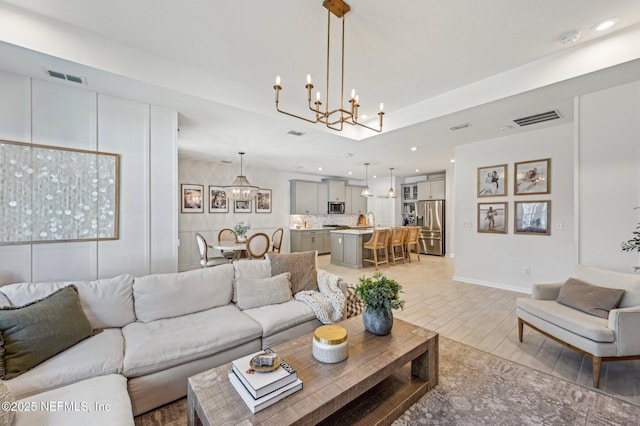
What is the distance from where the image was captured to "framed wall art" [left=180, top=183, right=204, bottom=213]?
21.0 feet

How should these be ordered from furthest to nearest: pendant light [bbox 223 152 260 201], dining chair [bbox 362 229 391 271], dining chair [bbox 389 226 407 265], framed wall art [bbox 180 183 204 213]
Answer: dining chair [bbox 389 226 407 265], framed wall art [bbox 180 183 204 213], dining chair [bbox 362 229 391 271], pendant light [bbox 223 152 260 201]

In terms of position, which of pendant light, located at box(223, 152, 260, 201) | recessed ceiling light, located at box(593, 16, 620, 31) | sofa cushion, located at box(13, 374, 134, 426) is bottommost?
sofa cushion, located at box(13, 374, 134, 426)

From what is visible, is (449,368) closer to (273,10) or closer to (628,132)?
(628,132)

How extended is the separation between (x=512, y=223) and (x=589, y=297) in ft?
8.02

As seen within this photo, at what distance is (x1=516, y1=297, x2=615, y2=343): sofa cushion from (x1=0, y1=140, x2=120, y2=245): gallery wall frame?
14.3 feet

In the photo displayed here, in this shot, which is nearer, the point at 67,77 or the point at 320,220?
the point at 67,77

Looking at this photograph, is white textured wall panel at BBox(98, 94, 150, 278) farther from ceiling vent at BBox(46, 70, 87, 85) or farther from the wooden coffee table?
the wooden coffee table

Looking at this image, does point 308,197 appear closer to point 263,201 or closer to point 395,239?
point 263,201

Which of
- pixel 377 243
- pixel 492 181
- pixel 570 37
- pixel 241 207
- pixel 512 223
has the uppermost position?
pixel 570 37

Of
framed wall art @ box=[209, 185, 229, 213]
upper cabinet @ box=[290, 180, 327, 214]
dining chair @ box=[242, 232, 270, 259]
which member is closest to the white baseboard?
dining chair @ box=[242, 232, 270, 259]

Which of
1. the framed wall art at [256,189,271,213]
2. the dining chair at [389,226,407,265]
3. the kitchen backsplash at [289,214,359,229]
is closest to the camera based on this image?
the dining chair at [389,226,407,265]

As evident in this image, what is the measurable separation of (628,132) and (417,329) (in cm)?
310

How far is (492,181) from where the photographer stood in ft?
15.6

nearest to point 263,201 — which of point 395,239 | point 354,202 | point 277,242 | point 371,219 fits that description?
point 277,242
